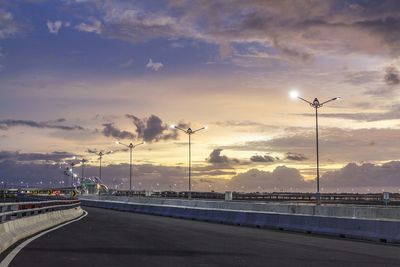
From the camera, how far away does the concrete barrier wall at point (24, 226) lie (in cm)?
1738

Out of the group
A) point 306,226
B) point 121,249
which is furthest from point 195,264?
point 306,226

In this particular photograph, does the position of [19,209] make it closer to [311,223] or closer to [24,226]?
[24,226]

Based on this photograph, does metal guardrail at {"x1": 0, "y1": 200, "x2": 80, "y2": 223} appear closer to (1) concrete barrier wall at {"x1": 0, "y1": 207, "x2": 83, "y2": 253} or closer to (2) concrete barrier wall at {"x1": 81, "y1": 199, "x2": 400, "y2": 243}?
(1) concrete barrier wall at {"x1": 0, "y1": 207, "x2": 83, "y2": 253}

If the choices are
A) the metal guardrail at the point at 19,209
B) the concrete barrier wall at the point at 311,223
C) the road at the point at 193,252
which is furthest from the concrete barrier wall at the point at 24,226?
the concrete barrier wall at the point at 311,223

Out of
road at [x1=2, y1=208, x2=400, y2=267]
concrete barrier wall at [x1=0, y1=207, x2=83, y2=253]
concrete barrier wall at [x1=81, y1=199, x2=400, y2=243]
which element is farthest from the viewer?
concrete barrier wall at [x1=81, y1=199, x2=400, y2=243]

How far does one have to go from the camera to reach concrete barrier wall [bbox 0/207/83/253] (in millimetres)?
17375

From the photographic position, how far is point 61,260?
14289mm

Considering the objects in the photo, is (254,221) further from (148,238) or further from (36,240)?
(36,240)

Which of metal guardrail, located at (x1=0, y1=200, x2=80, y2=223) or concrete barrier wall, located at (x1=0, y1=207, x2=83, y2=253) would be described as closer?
concrete barrier wall, located at (x1=0, y1=207, x2=83, y2=253)

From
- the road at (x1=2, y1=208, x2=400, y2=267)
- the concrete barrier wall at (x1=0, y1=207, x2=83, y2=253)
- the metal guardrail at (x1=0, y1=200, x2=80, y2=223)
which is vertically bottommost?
the road at (x1=2, y1=208, x2=400, y2=267)

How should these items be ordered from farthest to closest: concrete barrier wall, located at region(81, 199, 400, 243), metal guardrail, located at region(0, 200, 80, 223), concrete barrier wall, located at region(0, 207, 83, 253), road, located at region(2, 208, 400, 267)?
concrete barrier wall, located at region(81, 199, 400, 243)
metal guardrail, located at region(0, 200, 80, 223)
concrete barrier wall, located at region(0, 207, 83, 253)
road, located at region(2, 208, 400, 267)

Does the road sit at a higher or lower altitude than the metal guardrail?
lower

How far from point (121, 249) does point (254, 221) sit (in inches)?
684

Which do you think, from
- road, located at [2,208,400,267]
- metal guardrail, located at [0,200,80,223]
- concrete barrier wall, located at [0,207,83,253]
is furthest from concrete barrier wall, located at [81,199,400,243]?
concrete barrier wall, located at [0,207,83,253]
